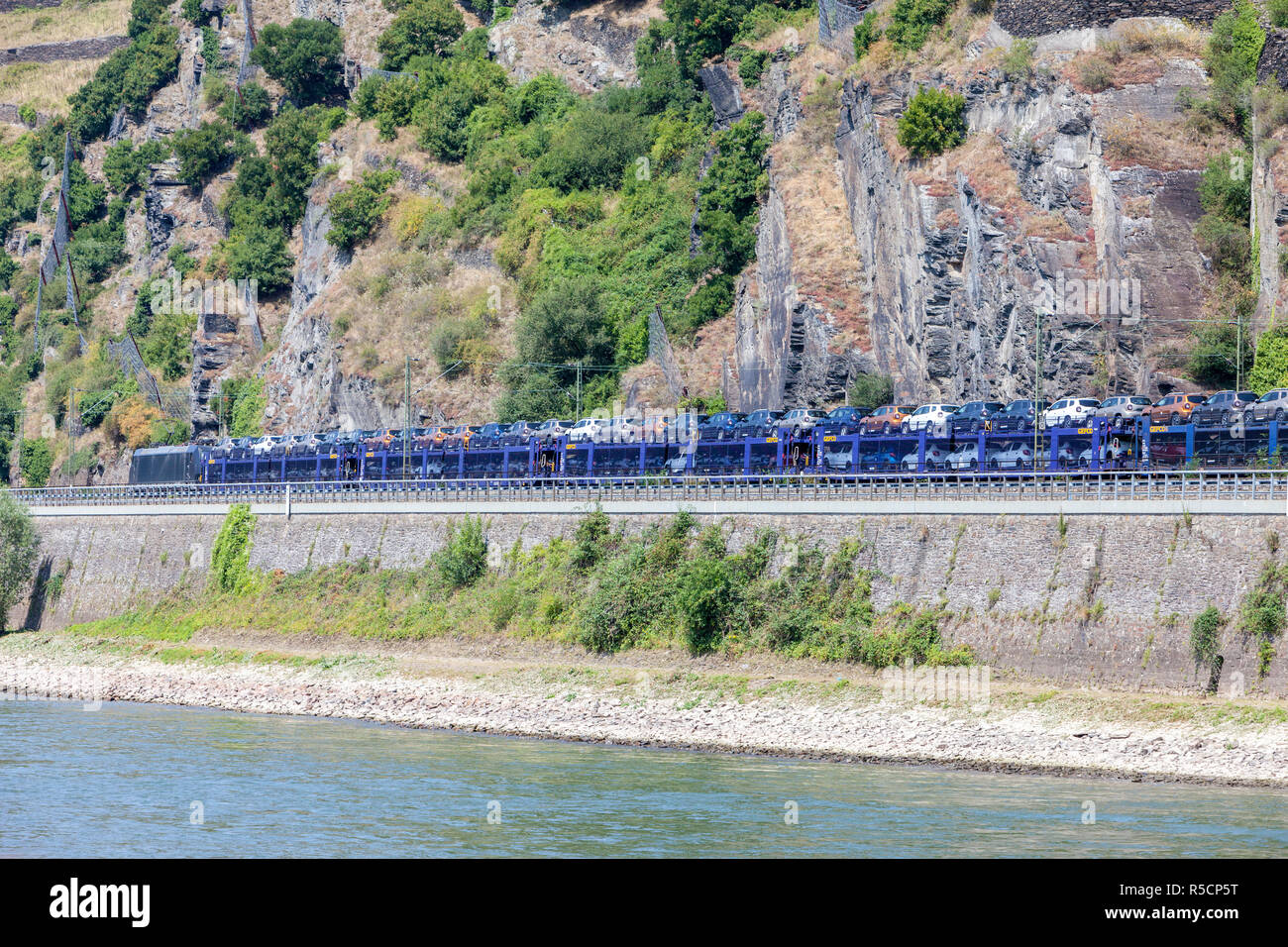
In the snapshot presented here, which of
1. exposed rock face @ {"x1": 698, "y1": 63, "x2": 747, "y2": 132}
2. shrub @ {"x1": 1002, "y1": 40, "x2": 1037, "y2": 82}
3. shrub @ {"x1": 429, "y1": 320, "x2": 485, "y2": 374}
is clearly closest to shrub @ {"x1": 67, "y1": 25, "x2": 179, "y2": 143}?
shrub @ {"x1": 429, "y1": 320, "x2": 485, "y2": 374}

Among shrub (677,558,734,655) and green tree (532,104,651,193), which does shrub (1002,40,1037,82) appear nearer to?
shrub (677,558,734,655)

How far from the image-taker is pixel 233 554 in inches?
2849

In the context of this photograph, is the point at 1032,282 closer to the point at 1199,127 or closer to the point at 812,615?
the point at 1199,127

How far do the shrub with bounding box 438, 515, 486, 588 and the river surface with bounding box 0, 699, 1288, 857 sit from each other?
16030 millimetres

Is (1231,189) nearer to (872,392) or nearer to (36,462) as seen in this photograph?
(872,392)

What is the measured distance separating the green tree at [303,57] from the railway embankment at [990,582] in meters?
66.0

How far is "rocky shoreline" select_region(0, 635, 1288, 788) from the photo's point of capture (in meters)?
40.1

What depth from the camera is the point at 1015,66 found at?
70.2 metres

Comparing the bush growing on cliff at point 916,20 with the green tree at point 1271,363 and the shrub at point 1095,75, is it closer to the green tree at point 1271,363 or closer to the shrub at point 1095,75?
the shrub at point 1095,75

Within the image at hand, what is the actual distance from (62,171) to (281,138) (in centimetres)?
3105

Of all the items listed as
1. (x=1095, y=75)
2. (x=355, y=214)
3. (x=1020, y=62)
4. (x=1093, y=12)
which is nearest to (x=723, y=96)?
(x=1020, y=62)

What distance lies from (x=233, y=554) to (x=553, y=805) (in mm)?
40517

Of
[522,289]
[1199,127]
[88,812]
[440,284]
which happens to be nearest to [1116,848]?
[88,812]

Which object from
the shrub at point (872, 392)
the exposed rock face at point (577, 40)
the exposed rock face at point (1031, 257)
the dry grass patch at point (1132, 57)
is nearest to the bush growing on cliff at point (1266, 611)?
the exposed rock face at point (1031, 257)
